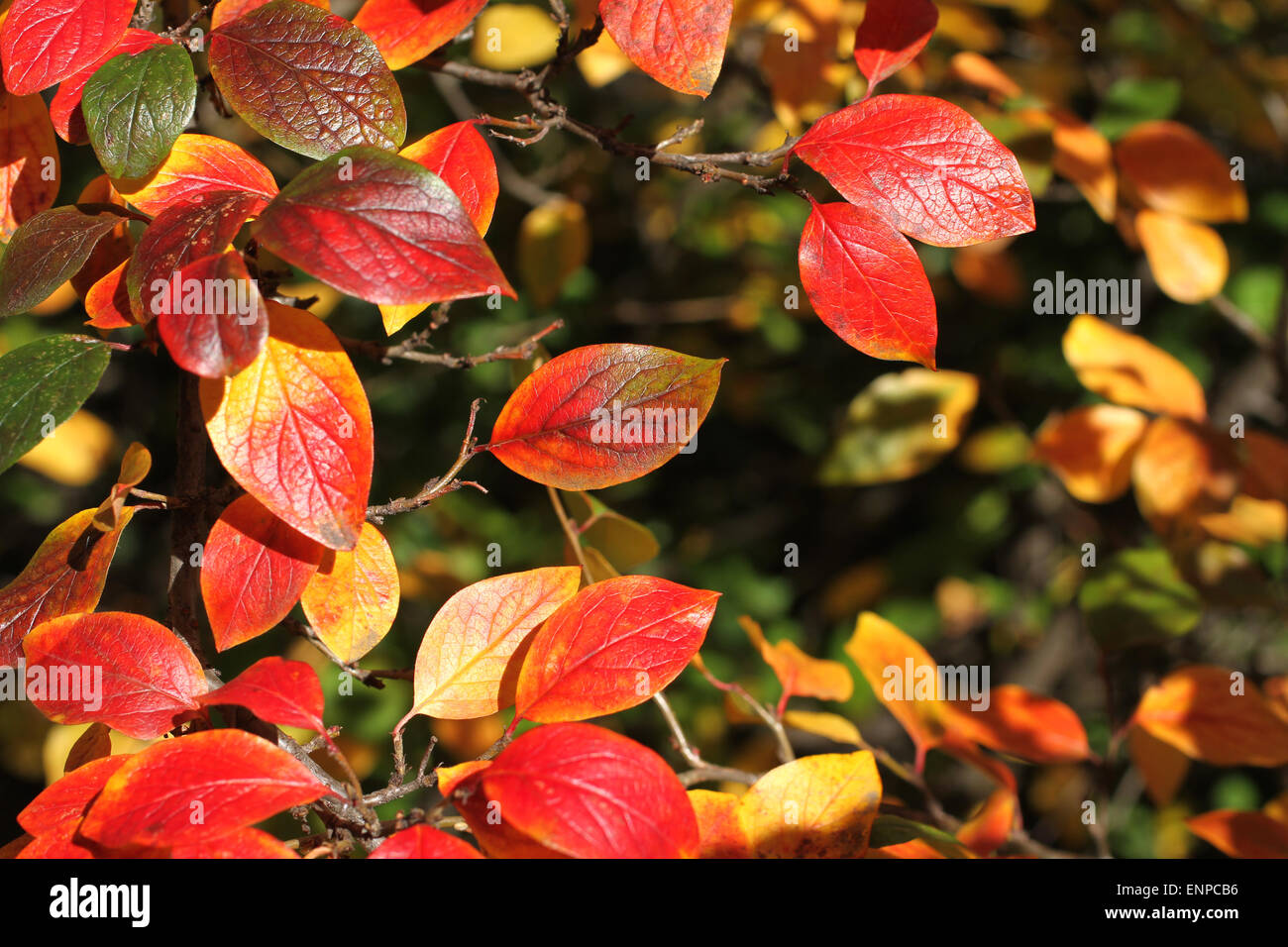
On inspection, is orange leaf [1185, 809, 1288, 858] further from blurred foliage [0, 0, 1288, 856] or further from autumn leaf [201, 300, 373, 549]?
autumn leaf [201, 300, 373, 549]

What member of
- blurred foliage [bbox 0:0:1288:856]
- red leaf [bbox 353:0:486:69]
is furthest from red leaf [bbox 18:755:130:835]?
blurred foliage [bbox 0:0:1288:856]

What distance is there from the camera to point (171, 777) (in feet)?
1.10

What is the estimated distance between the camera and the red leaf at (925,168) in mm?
392

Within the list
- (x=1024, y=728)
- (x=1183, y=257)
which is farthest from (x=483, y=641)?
(x=1183, y=257)

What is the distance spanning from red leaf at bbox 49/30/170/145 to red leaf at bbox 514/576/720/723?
0.95 feet

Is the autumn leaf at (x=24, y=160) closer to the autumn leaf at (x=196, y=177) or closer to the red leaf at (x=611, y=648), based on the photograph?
the autumn leaf at (x=196, y=177)

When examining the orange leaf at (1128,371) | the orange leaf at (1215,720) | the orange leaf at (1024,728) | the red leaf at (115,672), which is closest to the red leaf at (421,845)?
the red leaf at (115,672)

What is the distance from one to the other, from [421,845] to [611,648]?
0.11m

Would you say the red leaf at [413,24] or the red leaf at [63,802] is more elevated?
the red leaf at [413,24]

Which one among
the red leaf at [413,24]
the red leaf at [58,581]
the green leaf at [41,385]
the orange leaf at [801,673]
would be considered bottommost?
the orange leaf at [801,673]

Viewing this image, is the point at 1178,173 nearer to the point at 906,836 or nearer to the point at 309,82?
the point at 906,836

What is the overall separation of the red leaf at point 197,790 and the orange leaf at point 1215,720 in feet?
1.96

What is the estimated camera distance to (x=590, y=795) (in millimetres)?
321

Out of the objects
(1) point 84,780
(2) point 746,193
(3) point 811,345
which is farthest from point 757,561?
(1) point 84,780
